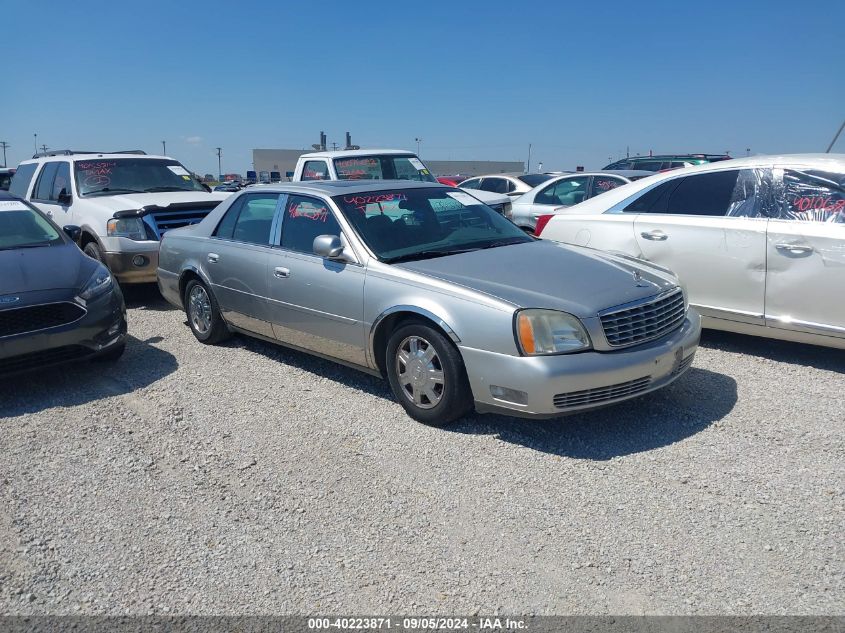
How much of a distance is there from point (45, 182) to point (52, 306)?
18.0 feet

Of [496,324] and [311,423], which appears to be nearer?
[496,324]

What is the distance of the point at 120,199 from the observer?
8961 millimetres

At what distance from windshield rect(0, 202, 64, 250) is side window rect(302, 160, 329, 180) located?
4.98 meters

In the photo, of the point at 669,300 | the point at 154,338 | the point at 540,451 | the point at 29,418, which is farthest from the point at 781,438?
the point at 154,338

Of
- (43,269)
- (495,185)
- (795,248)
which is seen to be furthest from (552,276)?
(495,185)

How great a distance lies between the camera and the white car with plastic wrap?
5273 mm

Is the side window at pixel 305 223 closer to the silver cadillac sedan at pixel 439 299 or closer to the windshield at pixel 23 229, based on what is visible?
the silver cadillac sedan at pixel 439 299

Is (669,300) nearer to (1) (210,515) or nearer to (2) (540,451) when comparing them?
(2) (540,451)

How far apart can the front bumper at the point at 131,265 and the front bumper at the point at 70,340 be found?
2383 mm

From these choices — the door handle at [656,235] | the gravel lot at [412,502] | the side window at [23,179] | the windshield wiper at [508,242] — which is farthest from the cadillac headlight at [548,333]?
the side window at [23,179]

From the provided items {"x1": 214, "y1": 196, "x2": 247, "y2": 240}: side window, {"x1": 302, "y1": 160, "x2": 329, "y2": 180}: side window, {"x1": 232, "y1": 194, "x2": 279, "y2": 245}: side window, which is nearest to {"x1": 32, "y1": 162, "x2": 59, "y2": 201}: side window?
{"x1": 302, "y1": 160, "x2": 329, "y2": 180}: side window

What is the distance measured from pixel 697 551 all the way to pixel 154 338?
5472mm

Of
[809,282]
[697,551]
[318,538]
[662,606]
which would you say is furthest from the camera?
[809,282]

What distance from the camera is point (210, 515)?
3.62 metres
